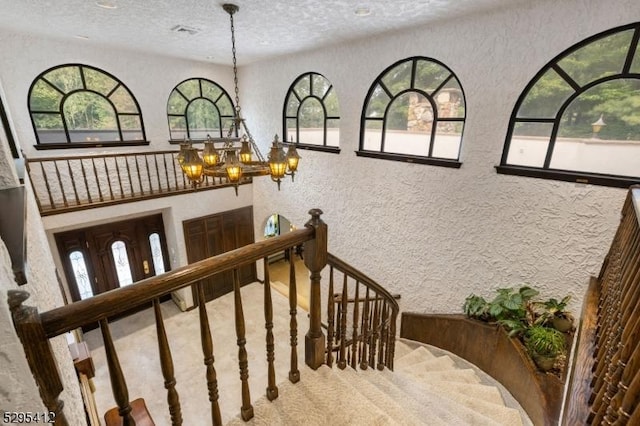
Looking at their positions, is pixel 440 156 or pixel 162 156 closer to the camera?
pixel 440 156

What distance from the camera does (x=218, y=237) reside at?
234 inches

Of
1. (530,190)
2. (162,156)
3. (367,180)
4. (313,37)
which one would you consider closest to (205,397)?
(367,180)

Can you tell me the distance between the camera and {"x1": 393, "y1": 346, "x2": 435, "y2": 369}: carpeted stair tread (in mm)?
3342

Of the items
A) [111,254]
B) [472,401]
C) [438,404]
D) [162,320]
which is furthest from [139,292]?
[111,254]

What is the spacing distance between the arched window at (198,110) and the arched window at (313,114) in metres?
1.68

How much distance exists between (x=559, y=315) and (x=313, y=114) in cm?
412

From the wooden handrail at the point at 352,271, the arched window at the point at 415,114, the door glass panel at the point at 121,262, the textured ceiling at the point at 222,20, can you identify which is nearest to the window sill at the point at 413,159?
the arched window at the point at 415,114

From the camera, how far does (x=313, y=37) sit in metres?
3.72

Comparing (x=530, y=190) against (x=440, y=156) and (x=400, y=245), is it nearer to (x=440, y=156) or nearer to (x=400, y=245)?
(x=440, y=156)

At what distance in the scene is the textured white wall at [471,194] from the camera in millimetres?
2496

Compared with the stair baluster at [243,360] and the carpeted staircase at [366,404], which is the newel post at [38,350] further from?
the carpeted staircase at [366,404]

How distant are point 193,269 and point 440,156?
317 cm

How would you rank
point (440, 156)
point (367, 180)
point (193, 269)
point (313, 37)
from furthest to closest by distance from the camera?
1. point (367, 180)
2. point (313, 37)
3. point (440, 156)
4. point (193, 269)

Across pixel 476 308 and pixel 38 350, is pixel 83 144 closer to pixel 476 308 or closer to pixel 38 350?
pixel 38 350
